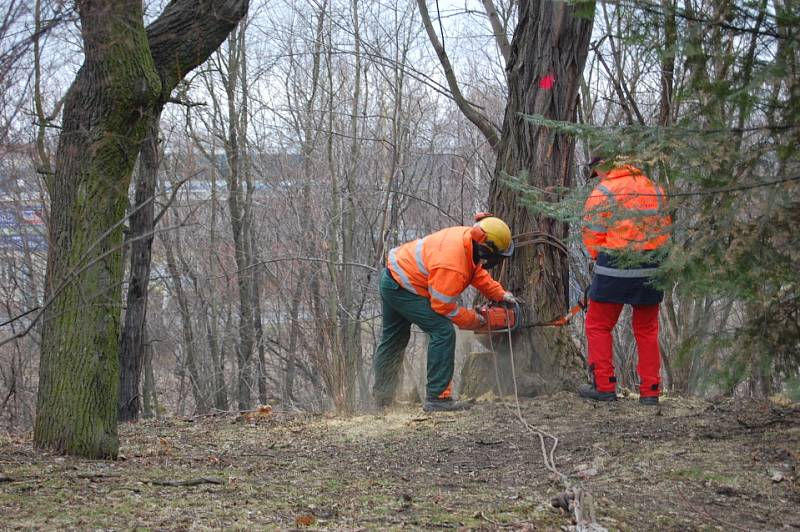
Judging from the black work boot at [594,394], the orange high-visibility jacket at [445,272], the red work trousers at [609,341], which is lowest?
the black work boot at [594,394]

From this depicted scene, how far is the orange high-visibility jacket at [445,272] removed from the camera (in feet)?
21.2

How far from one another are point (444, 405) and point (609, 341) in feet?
4.76

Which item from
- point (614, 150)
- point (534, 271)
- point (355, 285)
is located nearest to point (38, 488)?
point (614, 150)

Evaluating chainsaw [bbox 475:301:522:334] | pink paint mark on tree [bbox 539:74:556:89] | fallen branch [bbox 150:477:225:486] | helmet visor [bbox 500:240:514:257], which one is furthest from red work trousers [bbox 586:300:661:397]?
fallen branch [bbox 150:477:225:486]

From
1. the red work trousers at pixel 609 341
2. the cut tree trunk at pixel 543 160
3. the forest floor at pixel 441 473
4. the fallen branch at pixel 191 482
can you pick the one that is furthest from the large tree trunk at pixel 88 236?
the red work trousers at pixel 609 341

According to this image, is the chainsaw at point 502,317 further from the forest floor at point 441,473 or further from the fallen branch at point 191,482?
the fallen branch at point 191,482

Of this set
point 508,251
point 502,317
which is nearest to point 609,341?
point 502,317

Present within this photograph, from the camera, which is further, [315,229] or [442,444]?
[315,229]

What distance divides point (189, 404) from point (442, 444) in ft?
47.2

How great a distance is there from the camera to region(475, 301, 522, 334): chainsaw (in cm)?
662

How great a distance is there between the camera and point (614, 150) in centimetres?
440

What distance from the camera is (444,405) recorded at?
670cm

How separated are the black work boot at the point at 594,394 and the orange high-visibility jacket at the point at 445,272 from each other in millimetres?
995

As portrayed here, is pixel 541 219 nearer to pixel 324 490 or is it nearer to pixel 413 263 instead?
pixel 413 263
